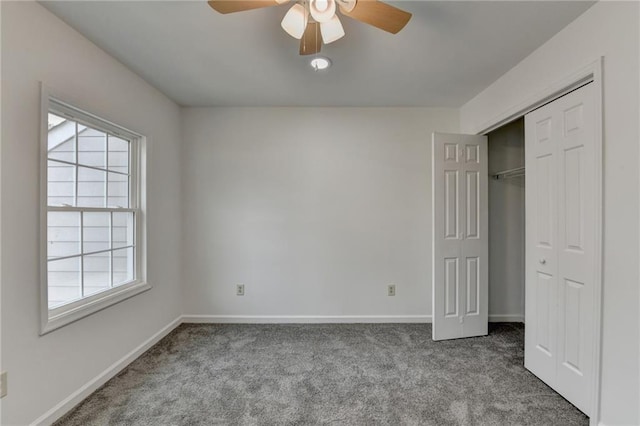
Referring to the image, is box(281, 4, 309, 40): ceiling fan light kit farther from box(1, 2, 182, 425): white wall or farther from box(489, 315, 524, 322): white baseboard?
box(489, 315, 524, 322): white baseboard

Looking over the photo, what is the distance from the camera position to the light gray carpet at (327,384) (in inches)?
67.6

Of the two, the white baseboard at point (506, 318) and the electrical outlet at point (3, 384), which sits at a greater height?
the electrical outlet at point (3, 384)

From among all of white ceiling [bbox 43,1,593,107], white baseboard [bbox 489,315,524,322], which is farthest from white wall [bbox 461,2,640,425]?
white baseboard [bbox 489,315,524,322]

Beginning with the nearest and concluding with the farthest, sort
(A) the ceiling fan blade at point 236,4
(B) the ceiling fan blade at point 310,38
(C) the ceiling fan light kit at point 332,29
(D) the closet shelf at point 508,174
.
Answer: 1. (A) the ceiling fan blade at point 236,4
2. (C) the ceiling fan light kit at point 332,29
3. (B) the ceiling fan blade at point 310,38
4. (D) the closet shelf at point 508,174

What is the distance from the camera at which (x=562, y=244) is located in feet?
6.12

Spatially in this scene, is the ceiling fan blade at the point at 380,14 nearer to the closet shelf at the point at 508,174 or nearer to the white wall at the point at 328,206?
the white wall at the point at 328,206

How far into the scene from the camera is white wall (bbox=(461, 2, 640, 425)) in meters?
1.39

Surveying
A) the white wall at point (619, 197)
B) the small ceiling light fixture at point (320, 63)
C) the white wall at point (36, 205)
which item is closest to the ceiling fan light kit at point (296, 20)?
the small ceiling light fixture at point (320, 63)

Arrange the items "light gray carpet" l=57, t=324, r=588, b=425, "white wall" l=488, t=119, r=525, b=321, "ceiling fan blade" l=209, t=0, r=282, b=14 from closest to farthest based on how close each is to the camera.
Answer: "ceiling fan blade" l=209, t=0, r=282, b=14, "light gray carpet" l=57, t=324, r=588, b=425, "white wall" l=488, t=119, r=525, b=321

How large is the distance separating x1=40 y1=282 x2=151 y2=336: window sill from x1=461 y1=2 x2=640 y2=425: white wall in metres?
3.12

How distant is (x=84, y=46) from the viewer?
6.27 ft

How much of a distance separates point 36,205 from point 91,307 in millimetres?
777

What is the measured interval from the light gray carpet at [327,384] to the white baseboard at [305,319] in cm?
32

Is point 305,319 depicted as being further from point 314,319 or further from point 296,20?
point 296,20
